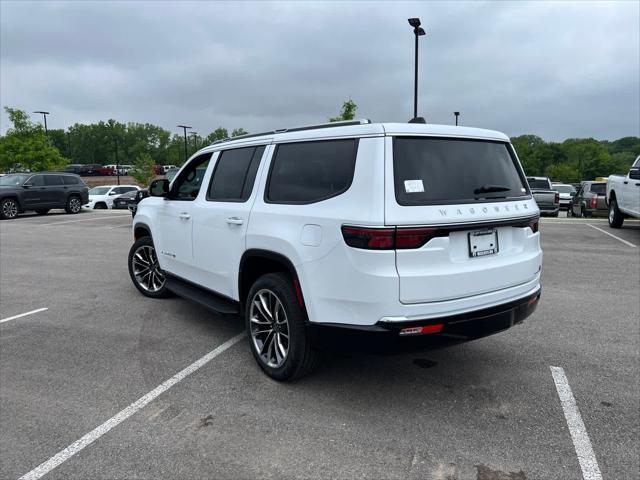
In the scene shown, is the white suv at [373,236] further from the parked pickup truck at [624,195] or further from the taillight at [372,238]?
the parked pickup truck at [624,195]

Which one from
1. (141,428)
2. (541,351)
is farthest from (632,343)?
(141,428)

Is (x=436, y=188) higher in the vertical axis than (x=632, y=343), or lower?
higher

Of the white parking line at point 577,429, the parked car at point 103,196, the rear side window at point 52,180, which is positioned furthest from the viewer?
the parked car at point 103,196

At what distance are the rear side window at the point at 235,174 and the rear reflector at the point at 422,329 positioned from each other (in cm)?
177

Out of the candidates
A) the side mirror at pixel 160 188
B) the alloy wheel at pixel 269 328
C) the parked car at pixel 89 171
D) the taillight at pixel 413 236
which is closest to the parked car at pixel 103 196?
the side mirror at pixel 160 188

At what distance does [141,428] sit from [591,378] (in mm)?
3345

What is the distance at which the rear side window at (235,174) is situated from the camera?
13.5 ft

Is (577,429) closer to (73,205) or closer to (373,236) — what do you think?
(373,236)

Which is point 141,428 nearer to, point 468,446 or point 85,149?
point 468,446

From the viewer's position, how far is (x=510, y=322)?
3459 mm

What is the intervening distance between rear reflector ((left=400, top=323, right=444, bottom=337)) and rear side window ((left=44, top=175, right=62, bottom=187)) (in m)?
20.4

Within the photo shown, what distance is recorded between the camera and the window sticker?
305 centimetres

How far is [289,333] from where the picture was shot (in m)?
3.50

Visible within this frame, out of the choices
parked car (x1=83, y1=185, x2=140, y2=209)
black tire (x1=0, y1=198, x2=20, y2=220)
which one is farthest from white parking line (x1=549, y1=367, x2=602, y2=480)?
parked car (x1=83, y1=185, x2=140, y2=209)
